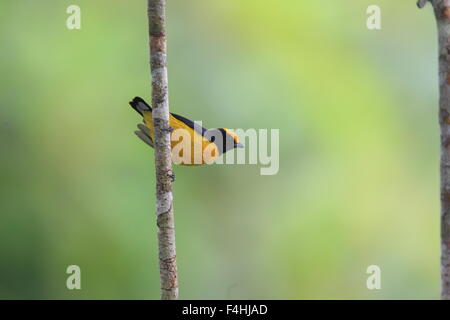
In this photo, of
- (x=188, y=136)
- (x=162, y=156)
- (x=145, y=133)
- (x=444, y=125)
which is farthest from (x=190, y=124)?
(x=444, y=125)

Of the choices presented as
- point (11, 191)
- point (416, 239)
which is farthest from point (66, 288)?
point (416, 239)

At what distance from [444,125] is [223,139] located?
101 inches

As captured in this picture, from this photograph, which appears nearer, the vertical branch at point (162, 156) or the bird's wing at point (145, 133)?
the vertical branch at point (162, 156)

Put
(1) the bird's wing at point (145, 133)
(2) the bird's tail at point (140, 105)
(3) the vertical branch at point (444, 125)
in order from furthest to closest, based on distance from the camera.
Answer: (1) the bird's wing at point (145, 133) < (2) the bird's tail at point (140, 105) < (3) the vertical branch at point (444, 125)

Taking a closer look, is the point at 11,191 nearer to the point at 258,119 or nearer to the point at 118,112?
the point at 118,112

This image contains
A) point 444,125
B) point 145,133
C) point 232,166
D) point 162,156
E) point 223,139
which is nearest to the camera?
point 444,125

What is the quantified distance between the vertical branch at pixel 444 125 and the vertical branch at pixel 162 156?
1.32 m

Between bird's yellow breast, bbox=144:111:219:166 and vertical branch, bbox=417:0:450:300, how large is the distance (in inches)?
84.6

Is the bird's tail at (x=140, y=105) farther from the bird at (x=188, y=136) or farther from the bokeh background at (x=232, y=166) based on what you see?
the bokeh background at (x=232, y=166)

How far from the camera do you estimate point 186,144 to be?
15.5 feet

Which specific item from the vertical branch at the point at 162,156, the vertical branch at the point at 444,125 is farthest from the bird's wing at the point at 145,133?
the vertical branch at the point at 444,125

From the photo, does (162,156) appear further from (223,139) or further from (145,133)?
(223,139)

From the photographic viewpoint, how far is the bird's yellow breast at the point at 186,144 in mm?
4684

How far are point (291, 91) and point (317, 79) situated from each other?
0.42 metres
